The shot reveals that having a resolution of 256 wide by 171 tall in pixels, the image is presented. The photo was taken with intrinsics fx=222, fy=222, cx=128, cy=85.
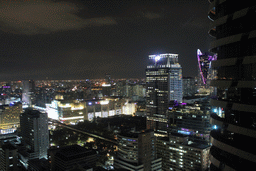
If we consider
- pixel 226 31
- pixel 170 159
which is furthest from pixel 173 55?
pixel 226 31

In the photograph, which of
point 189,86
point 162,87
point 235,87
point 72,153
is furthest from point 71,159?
point 189,86

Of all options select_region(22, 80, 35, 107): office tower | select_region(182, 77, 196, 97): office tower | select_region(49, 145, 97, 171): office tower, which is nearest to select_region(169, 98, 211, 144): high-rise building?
select_region(49, 145, 97, 171): office tower

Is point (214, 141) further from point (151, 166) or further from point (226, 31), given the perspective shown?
point (151, 166)

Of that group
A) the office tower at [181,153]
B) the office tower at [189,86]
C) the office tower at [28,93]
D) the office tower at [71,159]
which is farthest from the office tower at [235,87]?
the office tower at [28,93]

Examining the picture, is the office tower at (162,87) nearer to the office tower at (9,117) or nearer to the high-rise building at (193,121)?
the high-rise building at (193,121)

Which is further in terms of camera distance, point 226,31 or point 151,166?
point 151,166
